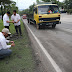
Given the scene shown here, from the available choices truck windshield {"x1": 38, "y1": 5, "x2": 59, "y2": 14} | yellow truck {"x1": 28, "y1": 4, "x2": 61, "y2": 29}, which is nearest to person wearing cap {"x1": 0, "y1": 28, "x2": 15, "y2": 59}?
yellow truck {"x1": 28, "y1": 4, "x2": 61, "y2": 29}

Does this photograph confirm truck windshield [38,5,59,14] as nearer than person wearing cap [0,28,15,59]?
No

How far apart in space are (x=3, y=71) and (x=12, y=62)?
27.6 inches

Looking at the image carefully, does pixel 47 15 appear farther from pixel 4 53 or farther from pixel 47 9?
pixel 4 53

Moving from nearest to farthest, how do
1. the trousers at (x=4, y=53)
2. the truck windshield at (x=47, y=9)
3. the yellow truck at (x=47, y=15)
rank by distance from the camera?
the trousers at (x=4, y=53) < the yellow truck at (x=47, y=15) < the truck windshield at (x=47, y=9)

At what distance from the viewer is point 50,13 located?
13055mm

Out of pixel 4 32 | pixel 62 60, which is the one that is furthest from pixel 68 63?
pixel 4 32

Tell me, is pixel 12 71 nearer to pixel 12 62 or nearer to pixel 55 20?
pixel 12 62

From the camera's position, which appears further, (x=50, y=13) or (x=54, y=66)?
(x=50, y=13)

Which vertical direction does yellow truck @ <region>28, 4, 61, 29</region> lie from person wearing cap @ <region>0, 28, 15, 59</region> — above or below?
above

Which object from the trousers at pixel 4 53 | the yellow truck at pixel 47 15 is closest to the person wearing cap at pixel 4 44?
the trousers at pixel 4 53

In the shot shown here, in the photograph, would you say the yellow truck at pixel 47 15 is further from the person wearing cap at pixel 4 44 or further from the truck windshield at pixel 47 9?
the person wearing cap at pixel 4 44

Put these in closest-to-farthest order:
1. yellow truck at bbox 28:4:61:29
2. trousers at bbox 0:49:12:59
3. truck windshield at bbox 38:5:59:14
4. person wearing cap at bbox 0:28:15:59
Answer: person wearing cap at bbox 0:28:15:59 → trousers at bbox 0:49:12:59 → yellow truck at bbox 28:4:61:29 → truck windshield at bbox 38:5:59:14

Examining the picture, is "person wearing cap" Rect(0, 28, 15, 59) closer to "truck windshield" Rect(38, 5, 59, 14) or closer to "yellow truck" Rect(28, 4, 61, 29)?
"yellow truck" Rect(28, 4, 61, 29)

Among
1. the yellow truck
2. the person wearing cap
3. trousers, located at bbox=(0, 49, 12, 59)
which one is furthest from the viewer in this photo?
the yellow truck
